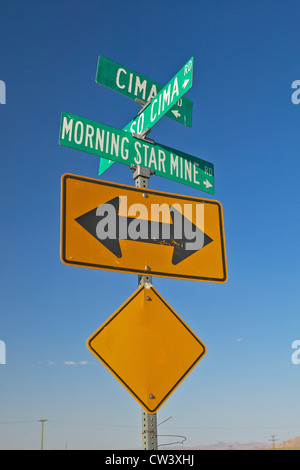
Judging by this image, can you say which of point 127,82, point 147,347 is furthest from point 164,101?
point 147,347

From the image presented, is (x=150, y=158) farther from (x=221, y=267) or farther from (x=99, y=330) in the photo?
(x=99, y=330)

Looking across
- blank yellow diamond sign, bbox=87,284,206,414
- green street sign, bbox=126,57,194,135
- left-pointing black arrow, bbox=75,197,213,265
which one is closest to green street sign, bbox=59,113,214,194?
green street sign, bbox=126,57,194,135

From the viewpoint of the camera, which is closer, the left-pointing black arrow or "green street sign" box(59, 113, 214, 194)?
the left-pointing black arrow

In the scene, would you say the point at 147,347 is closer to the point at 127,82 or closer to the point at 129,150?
the point at 129,150

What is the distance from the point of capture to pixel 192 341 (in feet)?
10.9

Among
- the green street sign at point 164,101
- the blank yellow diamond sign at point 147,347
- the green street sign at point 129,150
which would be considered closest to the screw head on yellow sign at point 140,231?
the blank yellow diamond sign at point 147,347

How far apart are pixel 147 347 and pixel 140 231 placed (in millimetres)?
932

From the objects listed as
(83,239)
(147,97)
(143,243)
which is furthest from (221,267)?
(147,97)

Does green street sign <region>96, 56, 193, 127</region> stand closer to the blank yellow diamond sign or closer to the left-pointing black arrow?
the left-pointing black arrow

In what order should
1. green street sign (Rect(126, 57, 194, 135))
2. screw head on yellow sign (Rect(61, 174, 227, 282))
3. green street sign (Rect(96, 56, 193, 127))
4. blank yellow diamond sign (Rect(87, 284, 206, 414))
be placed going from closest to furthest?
blank yellow diamond sign (Rect(87, 284, 206, 414)) → screw head on yellow sign (Rect(61, 174, 227, 282)) → green street sign (Rect(126, 57, 194, 135)) → green street sign (Rect(96, 56, 193, 127))

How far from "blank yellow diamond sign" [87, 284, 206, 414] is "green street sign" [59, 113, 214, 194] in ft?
5.08

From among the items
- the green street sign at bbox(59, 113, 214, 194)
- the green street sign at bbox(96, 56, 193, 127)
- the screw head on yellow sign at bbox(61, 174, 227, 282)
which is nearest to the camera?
the screw head on yellow sign at bbox(61, 174, 227, 282)

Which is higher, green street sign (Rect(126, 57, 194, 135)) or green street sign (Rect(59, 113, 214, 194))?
green street sign (Rect(126, 57, 194, 135))

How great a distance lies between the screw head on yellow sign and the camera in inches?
130
